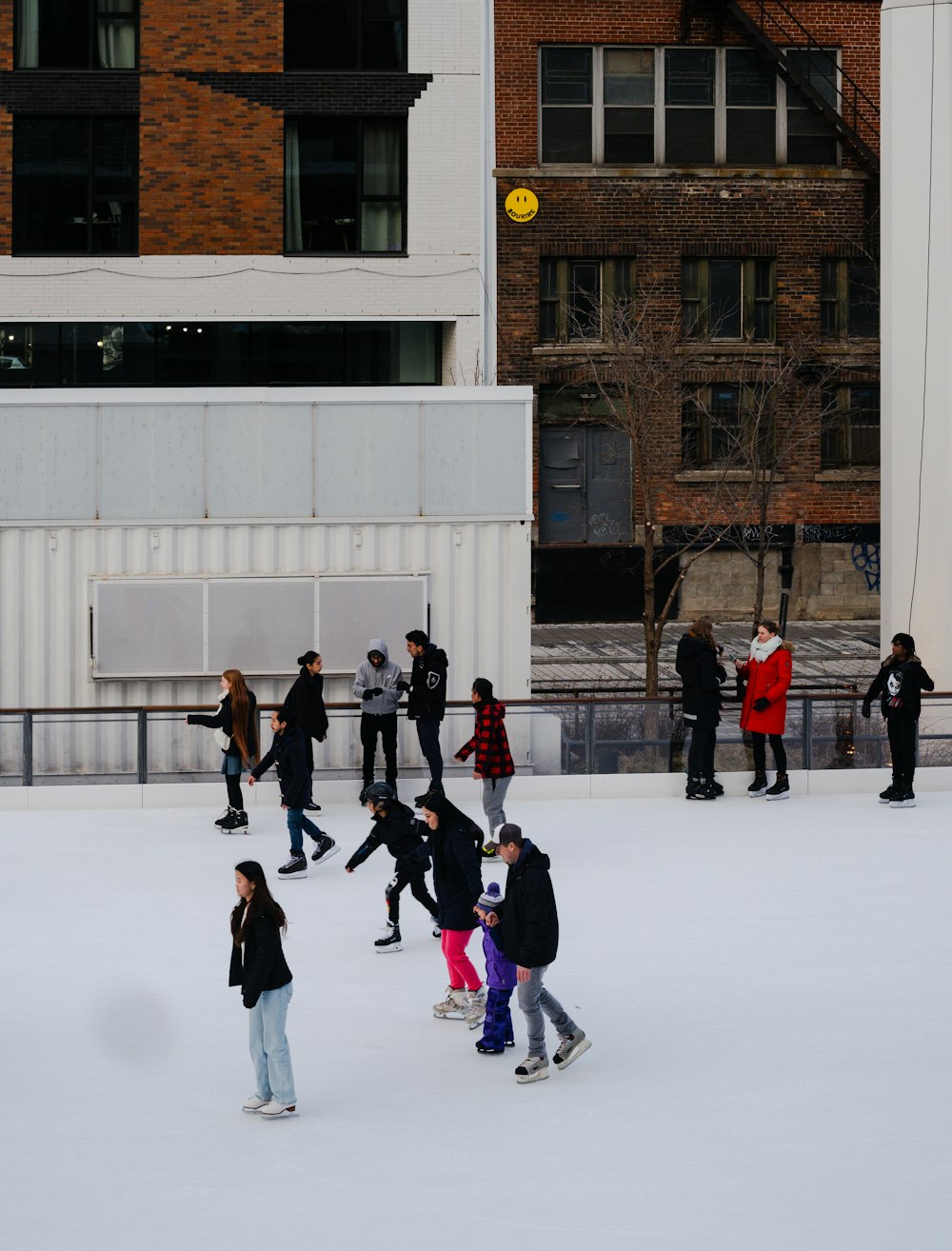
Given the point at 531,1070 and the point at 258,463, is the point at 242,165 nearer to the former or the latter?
the point at 258,463

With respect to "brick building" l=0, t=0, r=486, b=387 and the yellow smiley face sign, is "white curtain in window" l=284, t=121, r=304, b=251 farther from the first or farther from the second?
the yellow smiley face sign

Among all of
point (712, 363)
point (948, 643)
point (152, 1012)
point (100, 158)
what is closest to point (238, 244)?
point (100, 158)

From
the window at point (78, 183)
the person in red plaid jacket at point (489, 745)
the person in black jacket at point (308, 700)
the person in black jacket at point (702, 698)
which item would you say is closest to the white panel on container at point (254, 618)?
the person in black jacket at point (308, 700)

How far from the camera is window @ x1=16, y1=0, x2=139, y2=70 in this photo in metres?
31.3

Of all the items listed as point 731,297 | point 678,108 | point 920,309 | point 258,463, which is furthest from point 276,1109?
Result: point 678,108

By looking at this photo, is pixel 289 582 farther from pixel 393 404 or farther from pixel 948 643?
pixel 948 643

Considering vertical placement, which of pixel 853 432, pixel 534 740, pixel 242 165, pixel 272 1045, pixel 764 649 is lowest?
pixel 272 1045

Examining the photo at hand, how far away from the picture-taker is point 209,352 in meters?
31.8

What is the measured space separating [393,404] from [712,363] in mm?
18523

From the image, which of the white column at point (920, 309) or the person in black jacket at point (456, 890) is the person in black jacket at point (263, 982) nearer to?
the person in black jacket at point (456, 890)

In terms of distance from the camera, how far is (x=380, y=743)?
1791 cm

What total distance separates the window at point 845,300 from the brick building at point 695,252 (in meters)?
0.04

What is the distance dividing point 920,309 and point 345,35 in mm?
13725

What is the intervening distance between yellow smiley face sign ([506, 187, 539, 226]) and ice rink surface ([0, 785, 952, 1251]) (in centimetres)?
2336
